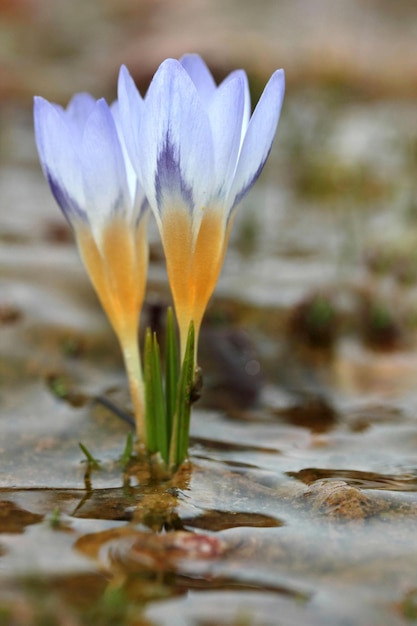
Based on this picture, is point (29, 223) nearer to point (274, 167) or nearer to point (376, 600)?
point (274, 167)

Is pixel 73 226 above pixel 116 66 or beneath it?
beneath

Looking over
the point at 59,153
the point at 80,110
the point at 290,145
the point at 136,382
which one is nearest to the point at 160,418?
the point at 136,382

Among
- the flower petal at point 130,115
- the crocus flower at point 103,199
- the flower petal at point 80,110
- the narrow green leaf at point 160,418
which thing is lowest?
the narrow green leaf at point 160,418

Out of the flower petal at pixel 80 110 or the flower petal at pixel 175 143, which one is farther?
the flower petal at pixel 80 110

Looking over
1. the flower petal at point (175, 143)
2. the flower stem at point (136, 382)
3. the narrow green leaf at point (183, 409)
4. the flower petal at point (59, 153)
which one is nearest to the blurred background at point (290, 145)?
the flower stem at point (136, 382)

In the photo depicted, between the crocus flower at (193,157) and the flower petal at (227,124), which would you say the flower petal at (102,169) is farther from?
the flower petal at (227,124)

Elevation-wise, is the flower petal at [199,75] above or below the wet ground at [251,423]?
above

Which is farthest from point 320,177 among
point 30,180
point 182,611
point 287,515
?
point 182,611
